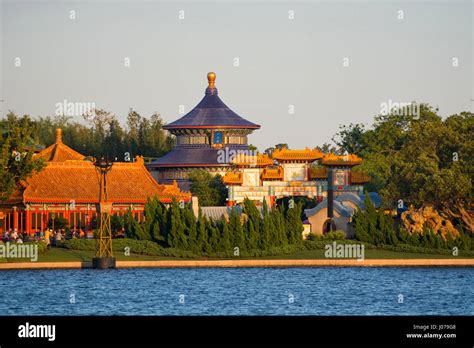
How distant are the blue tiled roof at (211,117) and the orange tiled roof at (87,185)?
2063 centimetres

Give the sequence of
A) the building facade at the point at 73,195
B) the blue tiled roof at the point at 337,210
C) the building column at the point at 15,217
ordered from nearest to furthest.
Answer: the blue tiled roof at the point at 337,210 → the building column at the point at 15,217 → the building facade at the point at 73,195

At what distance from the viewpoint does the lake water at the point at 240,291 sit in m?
52.6

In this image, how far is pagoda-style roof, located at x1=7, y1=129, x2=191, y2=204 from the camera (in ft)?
267

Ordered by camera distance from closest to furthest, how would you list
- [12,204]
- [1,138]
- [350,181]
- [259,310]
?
1. [259,310]
2. [1,138]
3. [12,204]
4. [350,181]

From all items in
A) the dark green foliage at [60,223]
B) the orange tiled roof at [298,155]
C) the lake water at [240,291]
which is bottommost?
the lake water at [240,291]

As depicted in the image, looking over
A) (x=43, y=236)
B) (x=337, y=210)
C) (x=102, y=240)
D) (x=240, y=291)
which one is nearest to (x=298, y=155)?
(x=337, y=210)

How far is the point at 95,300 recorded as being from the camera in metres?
54.5

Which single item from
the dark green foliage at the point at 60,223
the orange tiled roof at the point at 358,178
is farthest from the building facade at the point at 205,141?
the dark green foliage at the point at 60,223

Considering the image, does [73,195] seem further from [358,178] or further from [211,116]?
[211,116]

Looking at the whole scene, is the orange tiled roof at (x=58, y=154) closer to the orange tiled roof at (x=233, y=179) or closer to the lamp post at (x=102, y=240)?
the orange tiled roof at (x=233, y=179)
